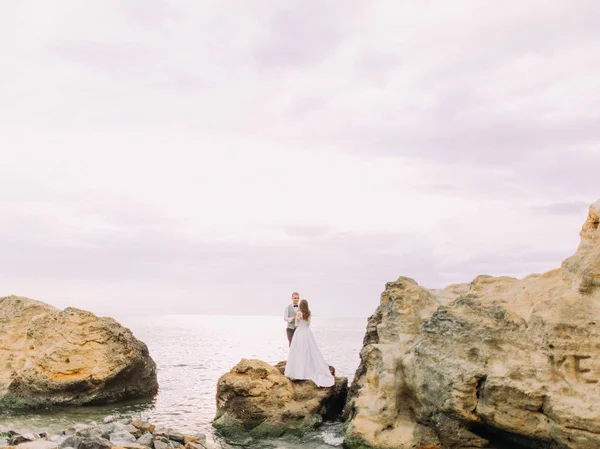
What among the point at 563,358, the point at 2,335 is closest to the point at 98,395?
the point at 2,335

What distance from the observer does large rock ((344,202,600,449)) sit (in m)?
11.5

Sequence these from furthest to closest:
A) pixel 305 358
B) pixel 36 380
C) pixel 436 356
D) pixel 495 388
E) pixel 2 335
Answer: pixel 2 335
pixel 36 380
pixel 305 358
pixel 436 356
pixel 495 388

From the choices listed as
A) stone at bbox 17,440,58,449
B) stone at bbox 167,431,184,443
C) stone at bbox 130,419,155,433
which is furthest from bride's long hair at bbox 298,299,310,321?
stone at bbox 17,440,58,449

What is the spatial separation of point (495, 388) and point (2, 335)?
22.6m

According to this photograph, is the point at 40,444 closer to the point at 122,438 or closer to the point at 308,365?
the point at 122,438

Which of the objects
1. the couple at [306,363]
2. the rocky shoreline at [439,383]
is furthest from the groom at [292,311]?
the rocky shoreline at [439,383]

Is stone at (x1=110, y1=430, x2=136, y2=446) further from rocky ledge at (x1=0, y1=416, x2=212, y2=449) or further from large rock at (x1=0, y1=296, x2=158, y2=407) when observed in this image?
large rock at (x1=0, y1=296, x2=158, y2=407)

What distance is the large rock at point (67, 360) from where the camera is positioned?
2161 centimetres

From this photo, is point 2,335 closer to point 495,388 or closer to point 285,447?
point 285,447

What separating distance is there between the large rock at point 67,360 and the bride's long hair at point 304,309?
9052 mm

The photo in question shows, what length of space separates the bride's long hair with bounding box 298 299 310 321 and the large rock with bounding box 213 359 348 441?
2395mm

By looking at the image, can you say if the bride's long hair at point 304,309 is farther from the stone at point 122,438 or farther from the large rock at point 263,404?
the stone at point 122,438

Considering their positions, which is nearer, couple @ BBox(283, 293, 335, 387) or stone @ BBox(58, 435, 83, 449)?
stone @ BBox(58, 435, 83, 449)

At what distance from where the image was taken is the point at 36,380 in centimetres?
2152
